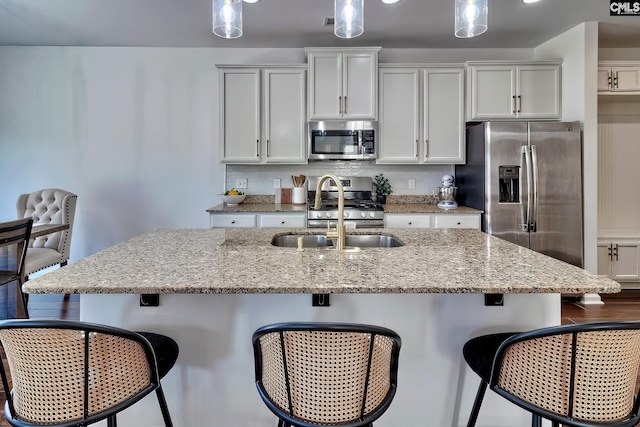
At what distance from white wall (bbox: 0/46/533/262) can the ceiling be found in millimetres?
137

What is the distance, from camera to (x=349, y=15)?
6.23 ft

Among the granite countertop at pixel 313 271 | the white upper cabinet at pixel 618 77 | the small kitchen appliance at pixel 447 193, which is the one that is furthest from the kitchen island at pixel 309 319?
the white upper cabinet at pixel 618 77

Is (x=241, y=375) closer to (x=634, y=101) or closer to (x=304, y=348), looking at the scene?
(x=304, y=348)

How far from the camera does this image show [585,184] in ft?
11.6

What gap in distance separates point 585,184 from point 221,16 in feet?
11.1

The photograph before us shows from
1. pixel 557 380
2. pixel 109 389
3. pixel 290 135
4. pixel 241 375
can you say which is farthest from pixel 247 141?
pixel 557 380

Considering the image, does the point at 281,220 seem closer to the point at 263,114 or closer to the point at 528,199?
the point at 263,114

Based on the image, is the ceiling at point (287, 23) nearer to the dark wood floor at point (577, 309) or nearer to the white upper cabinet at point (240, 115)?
the white upper cabinet at point (240, 115)

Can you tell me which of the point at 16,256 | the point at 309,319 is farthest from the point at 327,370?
the point at 16,256

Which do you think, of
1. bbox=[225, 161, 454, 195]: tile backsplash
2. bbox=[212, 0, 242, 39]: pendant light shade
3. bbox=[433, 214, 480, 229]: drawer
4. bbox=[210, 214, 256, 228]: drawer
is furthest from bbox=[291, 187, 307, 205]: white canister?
bbox=[212, 0, 242, 39]: pendant light shade

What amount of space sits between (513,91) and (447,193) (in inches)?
45.1

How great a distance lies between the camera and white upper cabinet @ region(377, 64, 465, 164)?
12.5 ft

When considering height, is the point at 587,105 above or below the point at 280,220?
above

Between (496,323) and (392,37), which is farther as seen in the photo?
(392,37)
